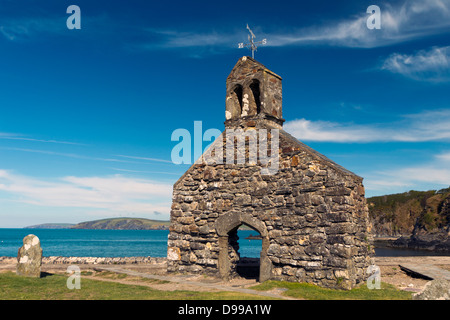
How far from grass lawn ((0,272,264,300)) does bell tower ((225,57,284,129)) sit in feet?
22.9

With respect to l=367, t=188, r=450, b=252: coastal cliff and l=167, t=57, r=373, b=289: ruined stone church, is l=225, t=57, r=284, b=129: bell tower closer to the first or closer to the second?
l=167, t=57, r=373, b=289: ruined stone church

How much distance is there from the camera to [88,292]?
34.4ft

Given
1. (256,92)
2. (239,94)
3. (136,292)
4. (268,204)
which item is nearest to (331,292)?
(268,204)

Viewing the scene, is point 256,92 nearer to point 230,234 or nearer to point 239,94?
point 239,94

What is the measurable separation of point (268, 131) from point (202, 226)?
15.3ft

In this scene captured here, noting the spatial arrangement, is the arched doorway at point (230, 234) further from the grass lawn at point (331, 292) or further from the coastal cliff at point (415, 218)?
the coastal cliff at point (415, 218)

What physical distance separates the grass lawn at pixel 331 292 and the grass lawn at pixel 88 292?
159 cm

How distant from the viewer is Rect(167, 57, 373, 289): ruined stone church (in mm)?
11797

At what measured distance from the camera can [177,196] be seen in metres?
15.7

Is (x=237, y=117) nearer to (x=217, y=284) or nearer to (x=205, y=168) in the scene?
(x=205, y=168)

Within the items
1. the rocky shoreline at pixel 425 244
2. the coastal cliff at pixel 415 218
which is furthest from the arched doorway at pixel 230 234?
the coastal cliff at pixel 415 218

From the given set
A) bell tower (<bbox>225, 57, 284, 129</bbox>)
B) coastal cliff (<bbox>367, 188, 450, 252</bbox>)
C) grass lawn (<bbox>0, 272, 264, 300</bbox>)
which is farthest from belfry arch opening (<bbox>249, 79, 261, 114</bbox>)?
coastal cliff (<bbox>367, 188, 450, 252</bbox>)

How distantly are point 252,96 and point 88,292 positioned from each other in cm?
935
